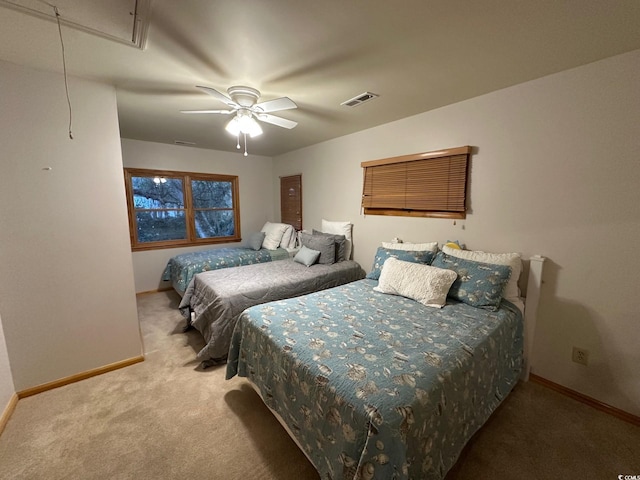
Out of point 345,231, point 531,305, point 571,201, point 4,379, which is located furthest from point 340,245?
point 4,379

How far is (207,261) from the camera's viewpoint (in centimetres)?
361

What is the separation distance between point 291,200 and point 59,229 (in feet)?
10.6

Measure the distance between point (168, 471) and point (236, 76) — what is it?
2.52 metres

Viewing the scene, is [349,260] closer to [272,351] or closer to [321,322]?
[321,322]

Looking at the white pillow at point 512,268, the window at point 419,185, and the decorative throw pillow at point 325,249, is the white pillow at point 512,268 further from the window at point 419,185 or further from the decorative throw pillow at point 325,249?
the decorative throw pillow at point 325,249

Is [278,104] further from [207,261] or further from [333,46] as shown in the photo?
[207,261]

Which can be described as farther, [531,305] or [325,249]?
[325,249]

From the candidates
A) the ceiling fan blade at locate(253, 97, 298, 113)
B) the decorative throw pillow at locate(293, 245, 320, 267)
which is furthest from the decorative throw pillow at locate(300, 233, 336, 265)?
the ceiling fan blade at locate(253, 97, 298, 113)

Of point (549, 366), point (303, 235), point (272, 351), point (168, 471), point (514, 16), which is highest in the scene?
point (514, 16)

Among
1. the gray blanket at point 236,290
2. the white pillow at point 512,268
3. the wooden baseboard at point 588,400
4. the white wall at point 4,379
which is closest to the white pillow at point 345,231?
the gray blanket at point 236,290

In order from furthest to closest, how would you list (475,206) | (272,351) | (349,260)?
(349,260) < (475,206) < (272,351)

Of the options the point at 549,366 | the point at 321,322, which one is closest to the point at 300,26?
the point at 321,322

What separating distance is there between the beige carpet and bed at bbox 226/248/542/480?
0.19 m

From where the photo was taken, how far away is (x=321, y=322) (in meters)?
1.74
